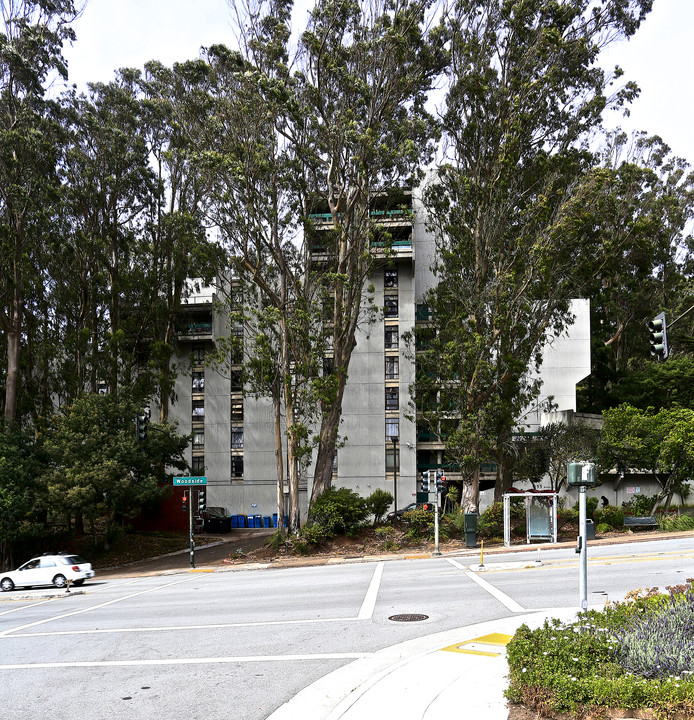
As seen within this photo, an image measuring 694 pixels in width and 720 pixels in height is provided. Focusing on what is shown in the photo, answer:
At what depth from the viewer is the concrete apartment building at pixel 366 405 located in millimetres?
47031

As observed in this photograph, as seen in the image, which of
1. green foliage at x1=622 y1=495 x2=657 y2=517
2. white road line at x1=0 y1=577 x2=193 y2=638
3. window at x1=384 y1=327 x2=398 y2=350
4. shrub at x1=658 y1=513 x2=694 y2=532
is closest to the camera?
white road line at x1=0 y1=577 x2=193 y2=638

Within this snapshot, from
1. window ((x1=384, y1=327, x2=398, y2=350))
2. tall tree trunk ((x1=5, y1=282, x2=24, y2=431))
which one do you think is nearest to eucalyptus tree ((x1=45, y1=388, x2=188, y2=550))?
tall tree trunk ((x1=5, y1=282, x2=24, y2=431))

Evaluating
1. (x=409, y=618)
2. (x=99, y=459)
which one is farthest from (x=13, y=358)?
(x=409, y=618)

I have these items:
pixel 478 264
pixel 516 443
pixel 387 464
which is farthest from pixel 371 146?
pixel 387 464

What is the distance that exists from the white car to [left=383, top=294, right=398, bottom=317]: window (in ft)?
91.8

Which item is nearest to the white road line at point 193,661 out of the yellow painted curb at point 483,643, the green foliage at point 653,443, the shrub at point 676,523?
the yellow painted curb at point 483,643

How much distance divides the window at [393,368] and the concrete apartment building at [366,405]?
0.07 m

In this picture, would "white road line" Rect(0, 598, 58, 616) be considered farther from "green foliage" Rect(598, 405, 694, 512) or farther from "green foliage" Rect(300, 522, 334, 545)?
"green foliage" Rect(598, 405, 694, 512)

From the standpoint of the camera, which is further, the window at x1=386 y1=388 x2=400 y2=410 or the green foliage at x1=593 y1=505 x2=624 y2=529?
the window at x1=386 y1=388 x2=400 y2=410

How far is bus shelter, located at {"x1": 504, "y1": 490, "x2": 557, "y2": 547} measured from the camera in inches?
1123

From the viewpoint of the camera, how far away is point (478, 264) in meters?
32.3

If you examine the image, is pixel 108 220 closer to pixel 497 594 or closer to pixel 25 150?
pixel 25 150

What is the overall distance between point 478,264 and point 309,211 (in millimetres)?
8166

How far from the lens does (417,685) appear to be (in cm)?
870
